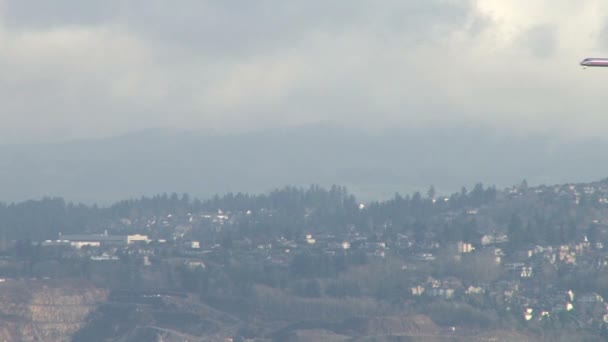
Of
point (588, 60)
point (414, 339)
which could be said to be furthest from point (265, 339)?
point (588, 60)

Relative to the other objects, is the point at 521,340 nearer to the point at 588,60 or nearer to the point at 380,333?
the point at 380,333

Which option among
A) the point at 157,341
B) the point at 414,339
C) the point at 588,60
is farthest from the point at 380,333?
the point at 588,60

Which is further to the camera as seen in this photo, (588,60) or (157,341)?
(157,341)

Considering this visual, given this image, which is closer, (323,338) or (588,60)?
(588,60)

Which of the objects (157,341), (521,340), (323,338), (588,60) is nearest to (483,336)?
(521,340)

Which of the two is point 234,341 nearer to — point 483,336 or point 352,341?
point 352,341

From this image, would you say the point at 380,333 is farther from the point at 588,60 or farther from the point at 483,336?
the point at 588,60

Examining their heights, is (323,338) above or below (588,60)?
below

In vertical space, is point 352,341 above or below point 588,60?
below
